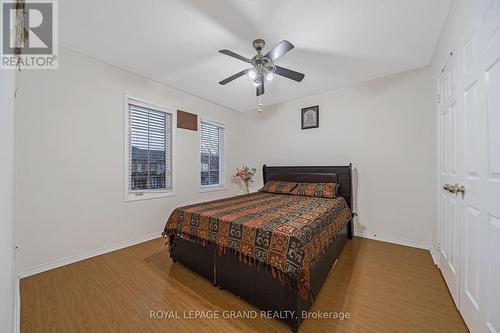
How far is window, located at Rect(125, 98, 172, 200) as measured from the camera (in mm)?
3039

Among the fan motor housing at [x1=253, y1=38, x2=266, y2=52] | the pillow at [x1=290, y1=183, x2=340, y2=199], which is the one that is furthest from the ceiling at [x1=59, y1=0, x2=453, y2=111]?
the pillow at [x1=290, y1=183, x2=340, y2=199]

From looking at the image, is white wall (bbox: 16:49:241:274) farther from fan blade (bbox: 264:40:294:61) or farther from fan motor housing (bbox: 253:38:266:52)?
fan blade (bbox: 264:40:294:61)

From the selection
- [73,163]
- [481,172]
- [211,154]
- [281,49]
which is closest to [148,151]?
[73,163]

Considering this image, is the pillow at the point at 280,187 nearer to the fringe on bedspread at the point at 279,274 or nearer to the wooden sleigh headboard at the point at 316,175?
the wooden sleigh headboard at the point at 316,175

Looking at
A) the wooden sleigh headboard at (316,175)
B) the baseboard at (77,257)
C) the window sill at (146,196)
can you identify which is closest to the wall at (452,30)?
the wooden sleigh headboard at (316,175)

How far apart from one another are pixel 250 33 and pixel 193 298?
8.79ft

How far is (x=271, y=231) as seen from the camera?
1566mm

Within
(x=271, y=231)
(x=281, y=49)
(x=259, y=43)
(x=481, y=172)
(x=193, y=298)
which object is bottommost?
(x=193, y=298)

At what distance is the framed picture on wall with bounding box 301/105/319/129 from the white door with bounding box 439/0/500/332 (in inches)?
79.6

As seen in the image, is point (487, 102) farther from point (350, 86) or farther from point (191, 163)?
point (191, 163)

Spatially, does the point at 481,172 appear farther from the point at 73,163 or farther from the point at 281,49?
the point at 73,163

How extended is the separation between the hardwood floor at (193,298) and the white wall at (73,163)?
0.37 metres

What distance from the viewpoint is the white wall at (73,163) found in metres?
2.09

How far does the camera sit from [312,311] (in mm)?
1590
